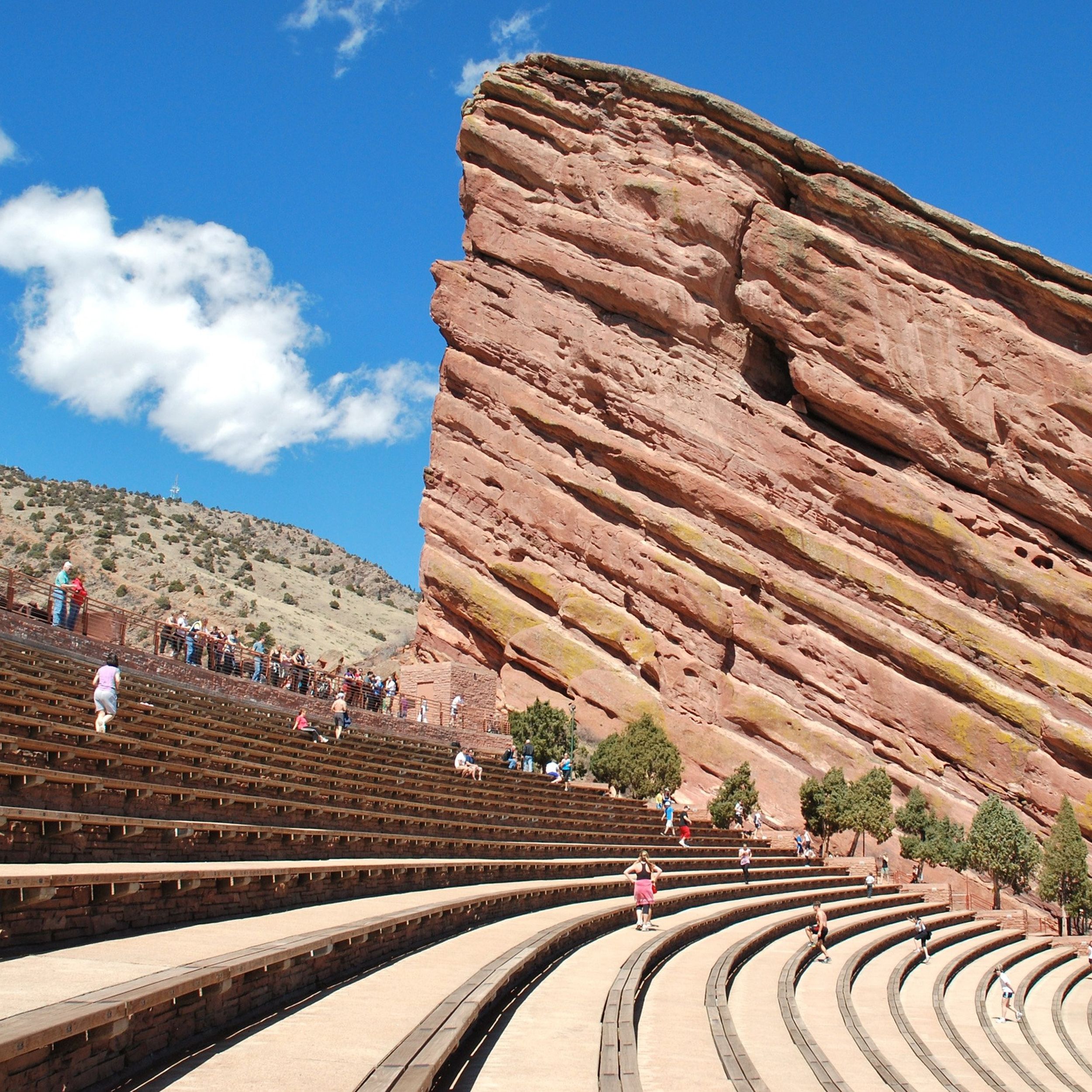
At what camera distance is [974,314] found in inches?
1447

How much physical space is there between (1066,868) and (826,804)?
694 centimetres

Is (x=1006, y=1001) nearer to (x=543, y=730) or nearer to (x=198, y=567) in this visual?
(x=543, y=730)

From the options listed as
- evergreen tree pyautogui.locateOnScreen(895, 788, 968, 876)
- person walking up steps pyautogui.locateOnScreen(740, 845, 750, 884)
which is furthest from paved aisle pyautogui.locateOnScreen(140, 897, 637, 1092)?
evergreen tree pyautogui.locateOnScreen(895, 788, 968, 876)

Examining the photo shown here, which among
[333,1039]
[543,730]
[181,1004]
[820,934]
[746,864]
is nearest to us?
[181,1004]

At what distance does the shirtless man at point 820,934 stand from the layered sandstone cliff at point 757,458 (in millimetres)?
15968

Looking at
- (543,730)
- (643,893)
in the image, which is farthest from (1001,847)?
(643,893)

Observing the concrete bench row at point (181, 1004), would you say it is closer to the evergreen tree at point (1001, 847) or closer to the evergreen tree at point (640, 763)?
the evergreen tree at point (640, 763)

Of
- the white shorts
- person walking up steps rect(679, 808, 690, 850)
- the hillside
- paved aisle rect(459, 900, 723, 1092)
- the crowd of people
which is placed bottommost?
paved aisle rect(459, 900, 723, 1092)

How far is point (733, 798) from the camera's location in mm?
31422

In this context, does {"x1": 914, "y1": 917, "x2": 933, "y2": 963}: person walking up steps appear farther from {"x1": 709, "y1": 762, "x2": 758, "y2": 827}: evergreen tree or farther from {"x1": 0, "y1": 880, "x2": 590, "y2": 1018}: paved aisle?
{"x1": 0, "y1": 880, "x2": 590, "y2": 1018}: paved aisle

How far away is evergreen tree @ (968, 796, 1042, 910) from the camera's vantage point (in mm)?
30391

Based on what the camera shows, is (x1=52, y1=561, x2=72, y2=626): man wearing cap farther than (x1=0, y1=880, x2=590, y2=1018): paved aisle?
Yes

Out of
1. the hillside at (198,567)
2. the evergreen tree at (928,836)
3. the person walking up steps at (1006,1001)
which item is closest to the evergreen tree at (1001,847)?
the evergreen tree at (928,836)

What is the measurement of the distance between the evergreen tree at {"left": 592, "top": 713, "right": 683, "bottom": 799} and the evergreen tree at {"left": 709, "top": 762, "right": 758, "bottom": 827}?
1402mm
